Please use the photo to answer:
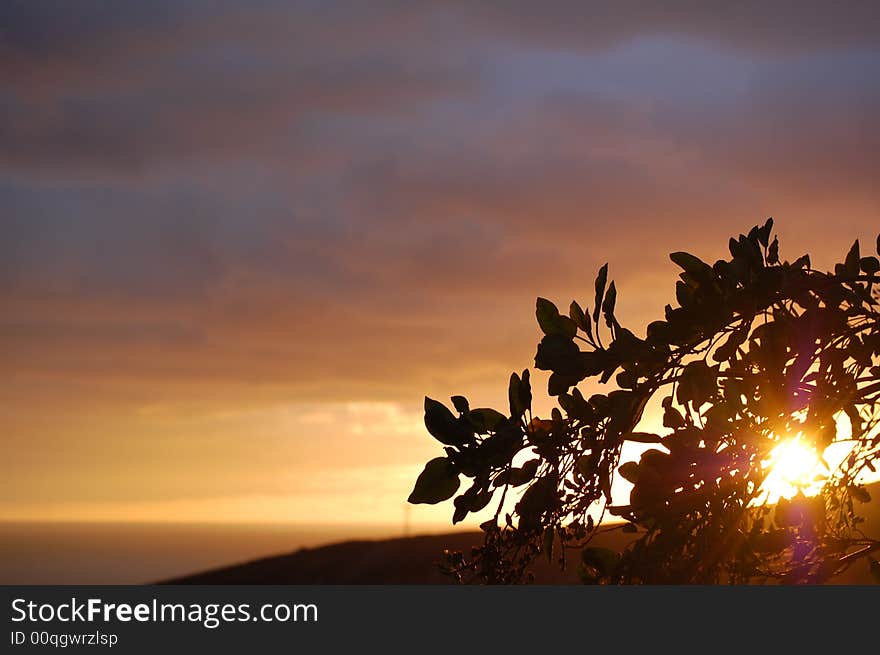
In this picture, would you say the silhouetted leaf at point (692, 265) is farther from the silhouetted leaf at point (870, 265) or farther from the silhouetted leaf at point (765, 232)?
the silhouetted leaf at point (870, 265)

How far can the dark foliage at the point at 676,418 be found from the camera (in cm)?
519

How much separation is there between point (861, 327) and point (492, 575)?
246 centimetres

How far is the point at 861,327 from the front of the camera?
5652 mm

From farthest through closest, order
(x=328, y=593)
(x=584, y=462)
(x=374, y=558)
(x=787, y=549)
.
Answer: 1. (x=374, y=558)
2. (x=787, y=549)
3. (x=584, y=462)
4. (x=328, y=593)

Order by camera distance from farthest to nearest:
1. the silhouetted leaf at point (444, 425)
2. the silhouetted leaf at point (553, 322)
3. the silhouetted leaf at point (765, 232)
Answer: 1. the silhouetted leaf at point (765, 232)
2. the silhouetted leaf at point (553, 322)
3. the silhouetted leaf at point (444, 425)

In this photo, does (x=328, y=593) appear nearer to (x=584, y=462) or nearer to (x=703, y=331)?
(x=584, y=462)

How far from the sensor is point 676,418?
5.59 metres

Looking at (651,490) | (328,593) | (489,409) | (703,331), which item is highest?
(703,331)

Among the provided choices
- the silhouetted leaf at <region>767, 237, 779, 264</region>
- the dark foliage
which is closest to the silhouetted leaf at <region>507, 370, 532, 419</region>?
the dark foliage

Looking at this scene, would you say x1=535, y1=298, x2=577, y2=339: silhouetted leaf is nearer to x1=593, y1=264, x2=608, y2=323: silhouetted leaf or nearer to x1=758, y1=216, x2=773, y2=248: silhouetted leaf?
x1=593, y1=264, x2=608, y2=323: silhouetted leaf

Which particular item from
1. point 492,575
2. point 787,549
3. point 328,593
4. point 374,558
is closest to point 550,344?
point 492,575

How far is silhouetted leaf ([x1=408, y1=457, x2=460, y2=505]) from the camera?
5168 mm

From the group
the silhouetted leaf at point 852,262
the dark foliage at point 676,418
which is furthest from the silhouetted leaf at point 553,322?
the silhouetted leaf at point 852,262

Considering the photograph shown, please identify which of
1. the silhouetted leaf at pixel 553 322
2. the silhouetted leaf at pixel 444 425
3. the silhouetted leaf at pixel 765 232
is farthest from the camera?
the silhouetted leaf at pixel 765 232
